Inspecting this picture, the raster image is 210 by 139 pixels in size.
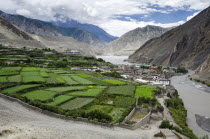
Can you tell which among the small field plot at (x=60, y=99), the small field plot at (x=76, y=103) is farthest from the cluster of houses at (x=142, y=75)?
the small field plot at (x=60, y=99)

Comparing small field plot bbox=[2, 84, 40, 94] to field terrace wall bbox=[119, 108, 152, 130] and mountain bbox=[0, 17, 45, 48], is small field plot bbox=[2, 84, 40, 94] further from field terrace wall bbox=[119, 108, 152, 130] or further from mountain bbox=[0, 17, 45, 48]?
mountain bbox=[0, 17, 45, 48]

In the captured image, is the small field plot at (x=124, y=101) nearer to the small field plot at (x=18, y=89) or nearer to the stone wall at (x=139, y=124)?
the stone wall at (x=139, y=124)

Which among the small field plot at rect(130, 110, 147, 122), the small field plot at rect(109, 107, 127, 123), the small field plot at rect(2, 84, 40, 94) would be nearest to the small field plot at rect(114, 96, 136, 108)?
the small field plot at rect(109, 107, 127, 123)

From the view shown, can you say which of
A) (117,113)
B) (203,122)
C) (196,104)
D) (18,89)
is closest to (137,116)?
(117,113)

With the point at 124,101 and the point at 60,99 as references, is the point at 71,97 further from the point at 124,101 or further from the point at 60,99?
the point at 124,101

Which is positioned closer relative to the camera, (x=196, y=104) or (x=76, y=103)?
(x=76, y=103)
